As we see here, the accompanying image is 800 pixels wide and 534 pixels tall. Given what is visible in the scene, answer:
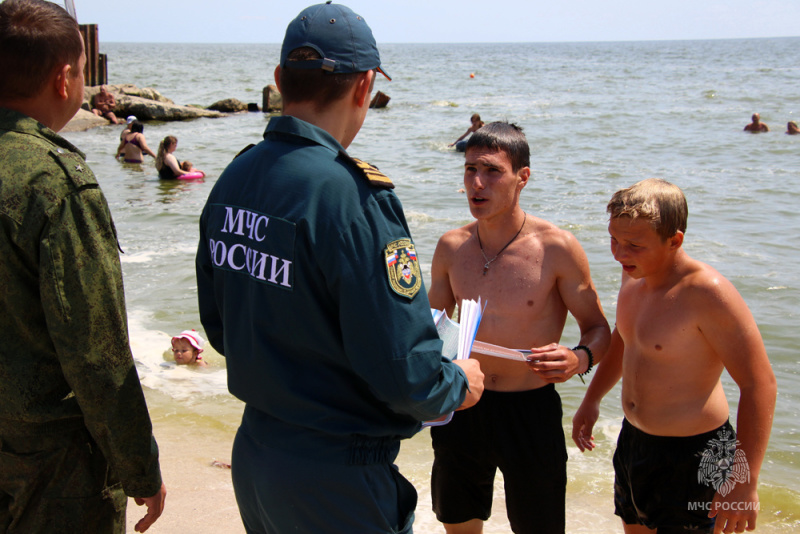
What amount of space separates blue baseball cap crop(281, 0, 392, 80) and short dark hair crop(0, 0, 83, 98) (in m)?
0.64

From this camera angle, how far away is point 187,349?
6.54 m

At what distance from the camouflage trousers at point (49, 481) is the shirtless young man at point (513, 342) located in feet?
5.13

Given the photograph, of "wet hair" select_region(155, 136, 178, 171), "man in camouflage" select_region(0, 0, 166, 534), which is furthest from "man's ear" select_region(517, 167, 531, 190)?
"wet hair" select_region(155, 136, 178, 171)

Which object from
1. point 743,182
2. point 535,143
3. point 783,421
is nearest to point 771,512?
point 783,421

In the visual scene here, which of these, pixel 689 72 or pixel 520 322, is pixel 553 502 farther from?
pixel 689 72

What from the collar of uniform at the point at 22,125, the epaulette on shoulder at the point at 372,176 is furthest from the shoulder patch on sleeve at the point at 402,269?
the collar of uniform at the point at 22,125

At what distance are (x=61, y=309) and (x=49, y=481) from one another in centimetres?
53

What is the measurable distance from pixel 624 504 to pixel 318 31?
7.15 ft

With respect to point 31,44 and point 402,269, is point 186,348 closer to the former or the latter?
point 31,44

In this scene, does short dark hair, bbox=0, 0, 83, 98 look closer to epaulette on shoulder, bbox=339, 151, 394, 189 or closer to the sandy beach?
epaulette on shoulder, bbox=339, 151, 394, 189

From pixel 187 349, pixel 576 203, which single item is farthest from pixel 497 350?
pixel 576 203

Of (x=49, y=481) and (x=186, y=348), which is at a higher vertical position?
(x=49, y=481)

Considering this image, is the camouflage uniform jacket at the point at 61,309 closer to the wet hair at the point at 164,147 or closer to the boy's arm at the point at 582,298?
the boy's arm at the point at 582,298

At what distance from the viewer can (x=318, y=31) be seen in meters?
1.79
